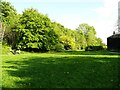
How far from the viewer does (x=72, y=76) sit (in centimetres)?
1542

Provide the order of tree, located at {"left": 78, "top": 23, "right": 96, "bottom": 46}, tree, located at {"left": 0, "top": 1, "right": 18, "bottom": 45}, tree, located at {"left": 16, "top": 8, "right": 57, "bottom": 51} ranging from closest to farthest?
tree, located at {"left": 16, "top": 8, "right": 57, "bottom": 51} < tree, located at {"left": 0, "top": 1, "right": 18, "bottom": 45} < tree, located at {"left": 78, "top": 23, "right": 96, "bottom": 46}

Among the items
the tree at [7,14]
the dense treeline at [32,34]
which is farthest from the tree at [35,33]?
the tree at [7,14]

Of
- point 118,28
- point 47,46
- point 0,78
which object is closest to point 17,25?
point 47,46

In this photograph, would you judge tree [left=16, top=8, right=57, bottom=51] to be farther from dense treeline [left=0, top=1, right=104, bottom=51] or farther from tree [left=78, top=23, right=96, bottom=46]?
tree [left=78, top=23, right=96, bottom=46]

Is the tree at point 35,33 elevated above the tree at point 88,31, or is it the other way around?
the tree at point 88,31

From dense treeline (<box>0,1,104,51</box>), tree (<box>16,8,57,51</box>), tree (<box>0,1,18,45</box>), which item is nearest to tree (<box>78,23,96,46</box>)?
tree (<box>0,1,18,45</box>)

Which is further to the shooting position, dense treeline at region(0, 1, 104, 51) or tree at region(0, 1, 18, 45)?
tree at region(0, 1, 18, 45)

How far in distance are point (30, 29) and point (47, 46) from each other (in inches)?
187

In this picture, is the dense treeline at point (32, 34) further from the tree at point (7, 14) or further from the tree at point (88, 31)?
the tree at point (88, 31)

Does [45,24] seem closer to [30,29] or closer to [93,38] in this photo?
[30,29]

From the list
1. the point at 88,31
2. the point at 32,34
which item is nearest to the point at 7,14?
the point at 32,34

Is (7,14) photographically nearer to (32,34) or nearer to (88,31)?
(32,34)

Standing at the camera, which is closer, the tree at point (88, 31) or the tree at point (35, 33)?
the tree at point (35, 33)

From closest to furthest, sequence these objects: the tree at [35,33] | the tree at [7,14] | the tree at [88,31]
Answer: the tree at [35,33] → the tree at [7,14] → the tree at [88,31]
